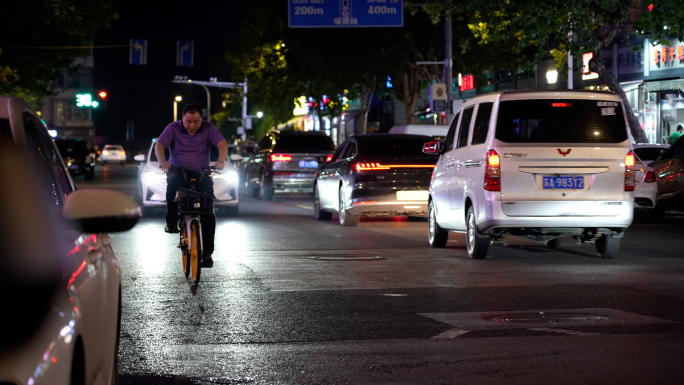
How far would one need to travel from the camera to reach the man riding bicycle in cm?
1085

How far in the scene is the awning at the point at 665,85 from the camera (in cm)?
3369

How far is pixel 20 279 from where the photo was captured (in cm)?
290

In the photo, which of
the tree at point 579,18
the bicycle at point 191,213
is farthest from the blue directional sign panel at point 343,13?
the bicycle at point 191,213

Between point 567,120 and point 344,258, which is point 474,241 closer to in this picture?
point 344,258

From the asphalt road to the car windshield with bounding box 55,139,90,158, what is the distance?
112ft

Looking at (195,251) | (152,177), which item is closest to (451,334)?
(195,251)

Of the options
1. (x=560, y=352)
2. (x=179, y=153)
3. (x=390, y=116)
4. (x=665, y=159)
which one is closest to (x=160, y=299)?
(x=179, y=153)

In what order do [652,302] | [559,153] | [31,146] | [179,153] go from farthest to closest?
1. [559,153]
2. [179,153]
3. [652,302]
4. [31,146]

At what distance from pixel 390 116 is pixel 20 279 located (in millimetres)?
74412

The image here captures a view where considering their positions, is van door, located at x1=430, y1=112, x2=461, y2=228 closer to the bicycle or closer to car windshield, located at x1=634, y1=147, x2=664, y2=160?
the bicycle

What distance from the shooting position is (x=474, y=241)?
12555 mm

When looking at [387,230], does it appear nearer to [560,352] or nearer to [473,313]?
[473,313]

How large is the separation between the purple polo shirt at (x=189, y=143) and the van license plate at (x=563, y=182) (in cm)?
351

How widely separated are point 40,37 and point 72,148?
1368cm
